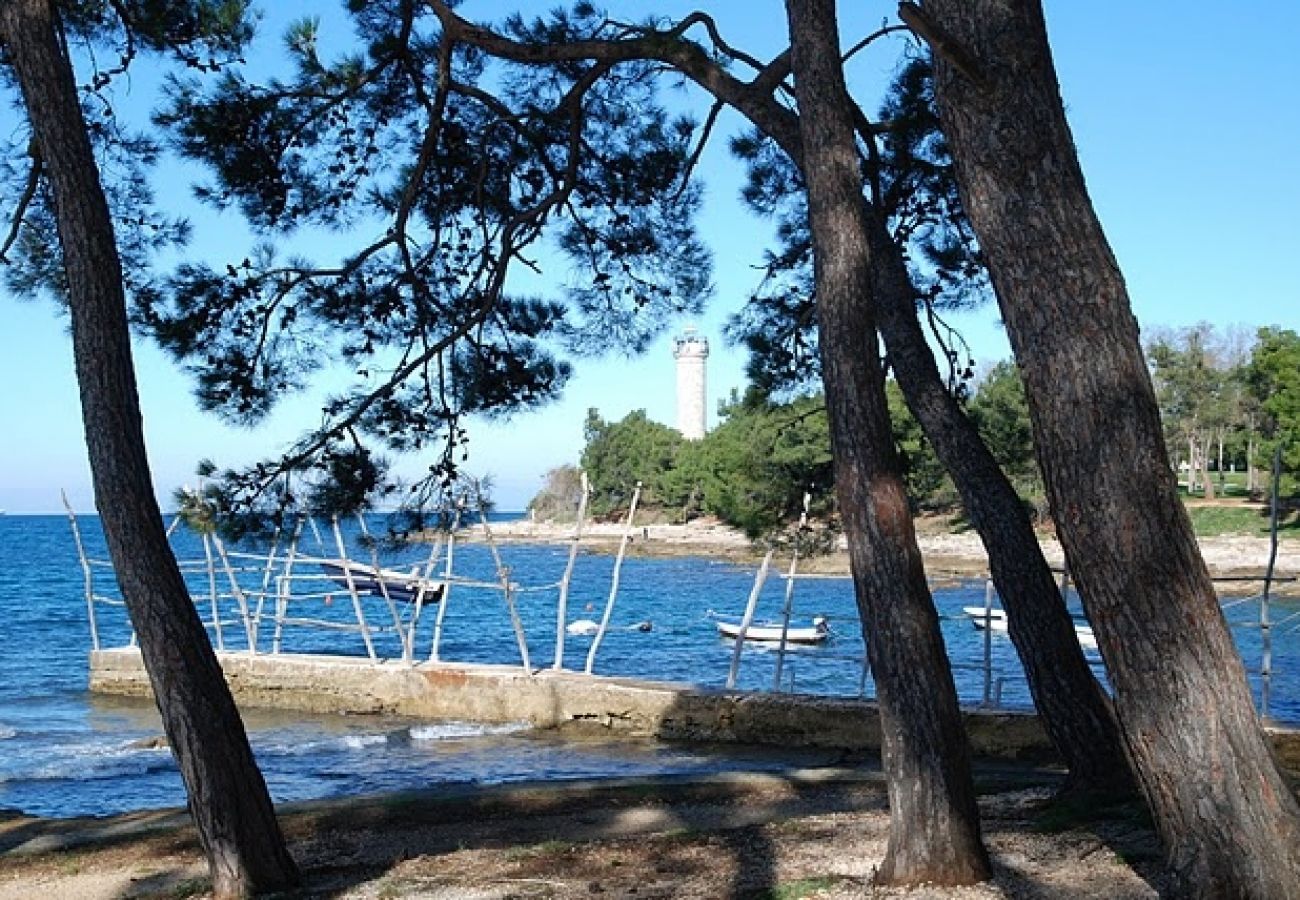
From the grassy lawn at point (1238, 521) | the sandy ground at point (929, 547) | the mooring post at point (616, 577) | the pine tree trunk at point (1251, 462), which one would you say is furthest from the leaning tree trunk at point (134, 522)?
the pine tree trunk at point (1251, 462)

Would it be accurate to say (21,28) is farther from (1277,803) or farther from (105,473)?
(1277,803)

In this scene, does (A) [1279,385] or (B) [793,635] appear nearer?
(B) [793,635]

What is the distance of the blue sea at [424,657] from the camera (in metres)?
11.5

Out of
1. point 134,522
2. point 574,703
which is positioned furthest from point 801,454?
point 134,522

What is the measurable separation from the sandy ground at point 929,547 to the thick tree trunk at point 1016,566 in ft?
21.2

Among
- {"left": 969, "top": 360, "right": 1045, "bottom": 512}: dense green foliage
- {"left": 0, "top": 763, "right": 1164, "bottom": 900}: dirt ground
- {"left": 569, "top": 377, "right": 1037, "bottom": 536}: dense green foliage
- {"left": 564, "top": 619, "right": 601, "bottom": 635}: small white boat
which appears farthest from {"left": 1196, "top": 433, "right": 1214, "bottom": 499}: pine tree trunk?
{"left": 0, "top": 763, "right": 1164, "bottom": 900}: dirt ground

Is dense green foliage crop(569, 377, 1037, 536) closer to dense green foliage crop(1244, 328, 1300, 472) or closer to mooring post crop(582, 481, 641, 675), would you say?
mooring post crop(582, 481, 641, 675)

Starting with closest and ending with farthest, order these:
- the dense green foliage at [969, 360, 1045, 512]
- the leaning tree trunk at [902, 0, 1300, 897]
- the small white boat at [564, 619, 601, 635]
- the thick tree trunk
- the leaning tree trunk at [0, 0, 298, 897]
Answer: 1. the leaning tree trunk at [902, 0, 1300, 897]
2. the leaning tree trunk at [0, 0, 298, 897]
3. the thick tree trunk
4. the dense green foliage at [969, 360, 1045, 512]
5. the small white boat at [564, 619, 601, 635]

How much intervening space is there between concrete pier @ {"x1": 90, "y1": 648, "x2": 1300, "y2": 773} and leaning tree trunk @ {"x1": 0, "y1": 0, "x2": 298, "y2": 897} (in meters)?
6.29

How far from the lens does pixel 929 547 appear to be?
171ft

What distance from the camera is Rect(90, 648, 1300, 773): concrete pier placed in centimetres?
1043

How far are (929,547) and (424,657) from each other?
32822 millimetres

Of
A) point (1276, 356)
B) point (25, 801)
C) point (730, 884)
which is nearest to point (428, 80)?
point (730, 884)

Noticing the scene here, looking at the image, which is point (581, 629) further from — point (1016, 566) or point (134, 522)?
point (134, 522)
